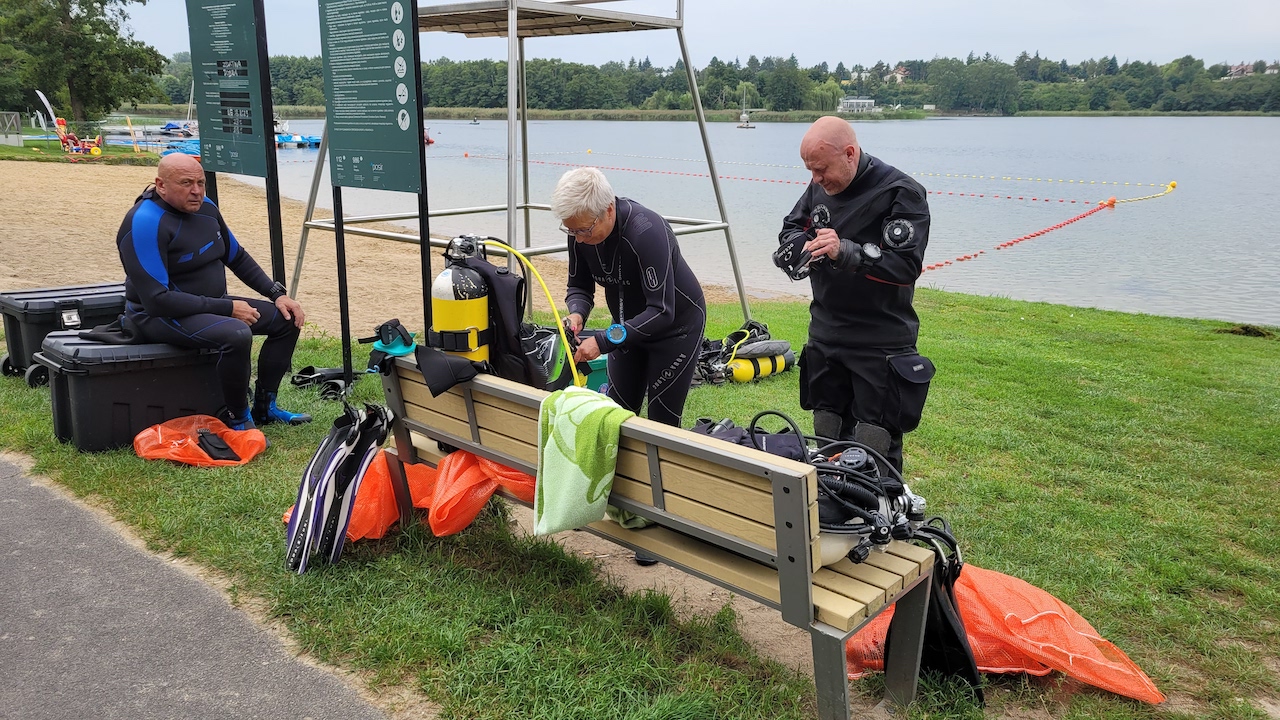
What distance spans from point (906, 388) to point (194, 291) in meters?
3.84

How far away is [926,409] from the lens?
6211 millimetres

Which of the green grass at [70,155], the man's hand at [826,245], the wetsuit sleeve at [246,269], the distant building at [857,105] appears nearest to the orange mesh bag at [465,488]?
the man's hand at [826,245]

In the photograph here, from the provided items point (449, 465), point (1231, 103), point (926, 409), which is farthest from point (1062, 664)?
point (1231, 103)

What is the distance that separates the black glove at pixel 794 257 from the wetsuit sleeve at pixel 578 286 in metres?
0.92

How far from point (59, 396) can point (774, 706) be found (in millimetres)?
4102

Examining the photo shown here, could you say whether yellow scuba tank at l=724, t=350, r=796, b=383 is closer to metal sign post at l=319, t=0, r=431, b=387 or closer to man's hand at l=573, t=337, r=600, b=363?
metal sign post at l=319, t=0, r=431, b=387

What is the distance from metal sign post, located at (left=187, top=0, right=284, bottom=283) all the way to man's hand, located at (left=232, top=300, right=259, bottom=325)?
46 centimetres

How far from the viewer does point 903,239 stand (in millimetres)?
3174

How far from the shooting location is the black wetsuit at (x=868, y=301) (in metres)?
3.22

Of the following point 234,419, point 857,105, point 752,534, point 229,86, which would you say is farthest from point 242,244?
point 857,105

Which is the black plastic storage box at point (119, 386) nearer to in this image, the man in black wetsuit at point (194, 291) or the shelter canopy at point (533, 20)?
the man in black wetsuit at point (194, 291)

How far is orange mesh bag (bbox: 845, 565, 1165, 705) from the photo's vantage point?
2.81 m

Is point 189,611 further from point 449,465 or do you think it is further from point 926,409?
point 926,409

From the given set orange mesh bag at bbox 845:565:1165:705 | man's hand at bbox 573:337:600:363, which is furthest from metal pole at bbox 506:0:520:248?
orange mesh bag at bbox 845:565:1165:705
